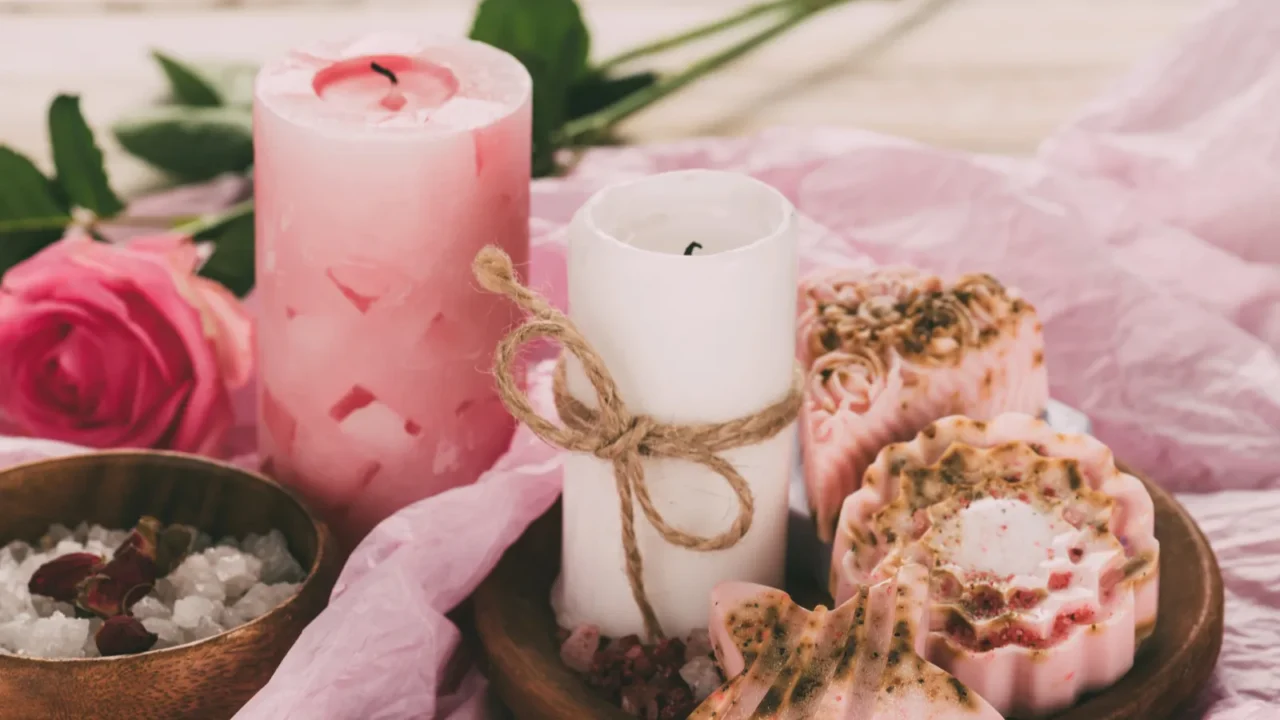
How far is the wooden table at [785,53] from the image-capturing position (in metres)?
1.42

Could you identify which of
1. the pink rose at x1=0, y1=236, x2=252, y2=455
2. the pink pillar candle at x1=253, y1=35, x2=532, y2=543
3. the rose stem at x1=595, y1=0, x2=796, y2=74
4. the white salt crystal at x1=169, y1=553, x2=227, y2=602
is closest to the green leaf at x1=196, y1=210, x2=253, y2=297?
the pink rose at x1=0, y1=236, x2=252, y2=455

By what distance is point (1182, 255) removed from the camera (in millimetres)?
1140

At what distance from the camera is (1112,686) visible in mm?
711

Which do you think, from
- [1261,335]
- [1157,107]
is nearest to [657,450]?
[1261,335]

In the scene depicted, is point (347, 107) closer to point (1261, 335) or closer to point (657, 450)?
point (657, 450)

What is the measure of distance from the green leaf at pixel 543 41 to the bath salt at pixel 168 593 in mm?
489

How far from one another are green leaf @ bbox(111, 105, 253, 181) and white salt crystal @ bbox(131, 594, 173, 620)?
58 cm

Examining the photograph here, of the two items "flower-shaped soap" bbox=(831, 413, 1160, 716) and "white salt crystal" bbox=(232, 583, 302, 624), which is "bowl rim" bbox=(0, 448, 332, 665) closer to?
"white salt crystal" bbox=(232, 583, 302, 624)

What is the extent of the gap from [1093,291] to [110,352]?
0.65 metres

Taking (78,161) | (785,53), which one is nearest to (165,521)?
(78,161)

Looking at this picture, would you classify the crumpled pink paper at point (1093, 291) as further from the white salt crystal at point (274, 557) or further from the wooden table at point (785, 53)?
the wooden table at point (785, 53)

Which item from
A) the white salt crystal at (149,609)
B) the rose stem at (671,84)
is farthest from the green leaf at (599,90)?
the white salt crystal at (149,609)

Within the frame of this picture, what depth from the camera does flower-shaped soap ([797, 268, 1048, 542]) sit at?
806 mm

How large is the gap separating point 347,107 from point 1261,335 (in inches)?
26.5
